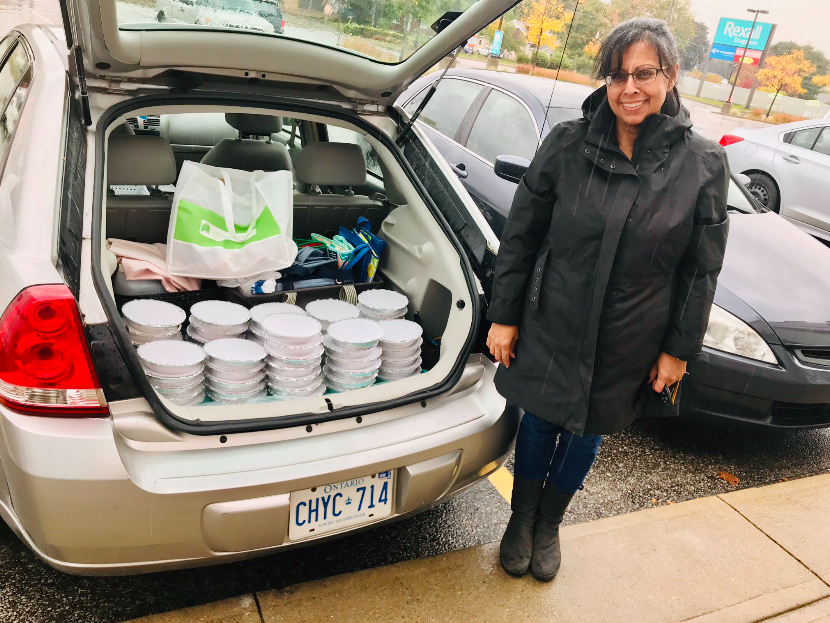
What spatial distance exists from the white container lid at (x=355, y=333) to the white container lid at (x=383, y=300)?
14cm

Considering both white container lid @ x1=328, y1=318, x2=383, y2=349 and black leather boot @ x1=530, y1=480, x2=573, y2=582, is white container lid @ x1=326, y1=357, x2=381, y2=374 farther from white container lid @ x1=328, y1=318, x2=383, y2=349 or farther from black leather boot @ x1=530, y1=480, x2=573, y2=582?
black leather boot @ x1=530, y1=480, x2=573, y2=582

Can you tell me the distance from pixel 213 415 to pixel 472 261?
1.03m

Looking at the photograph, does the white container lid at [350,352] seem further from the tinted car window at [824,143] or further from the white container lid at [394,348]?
the tinted car window at [824,143]

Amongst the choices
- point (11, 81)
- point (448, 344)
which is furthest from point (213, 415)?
point (11, 81)

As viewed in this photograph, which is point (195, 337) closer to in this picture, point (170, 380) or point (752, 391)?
point (170, 380)

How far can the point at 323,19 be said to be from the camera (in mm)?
2107

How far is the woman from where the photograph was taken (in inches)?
66.0

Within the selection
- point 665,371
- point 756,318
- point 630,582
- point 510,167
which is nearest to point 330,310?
point 665,371

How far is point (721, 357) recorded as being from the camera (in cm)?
283

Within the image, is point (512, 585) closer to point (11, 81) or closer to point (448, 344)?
point (448, 344)

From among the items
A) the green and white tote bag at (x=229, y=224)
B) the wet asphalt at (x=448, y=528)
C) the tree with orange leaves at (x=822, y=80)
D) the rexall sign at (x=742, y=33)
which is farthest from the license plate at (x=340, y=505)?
the tree with orange leaves at (x=822, y=80)

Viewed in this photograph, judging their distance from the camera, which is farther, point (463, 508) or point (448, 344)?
point (463, 508)

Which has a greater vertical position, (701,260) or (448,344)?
(701,260)

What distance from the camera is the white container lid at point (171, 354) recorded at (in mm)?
1765
